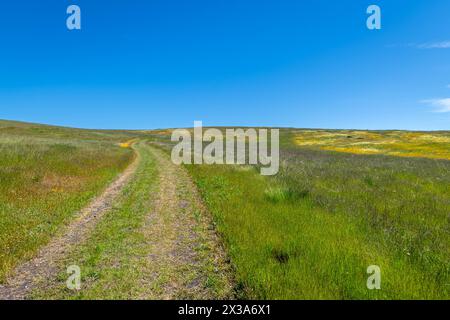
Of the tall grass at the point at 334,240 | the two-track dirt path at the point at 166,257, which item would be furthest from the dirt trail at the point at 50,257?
the tall grass at the point at 334,240

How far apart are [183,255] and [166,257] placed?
386 mm

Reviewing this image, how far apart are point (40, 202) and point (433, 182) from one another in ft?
61.6

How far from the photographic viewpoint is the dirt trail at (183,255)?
16.9ft

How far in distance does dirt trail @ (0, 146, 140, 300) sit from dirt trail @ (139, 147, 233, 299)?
1865mm

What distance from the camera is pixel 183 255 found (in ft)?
21.7

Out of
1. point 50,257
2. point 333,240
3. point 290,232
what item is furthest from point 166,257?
point 333,240

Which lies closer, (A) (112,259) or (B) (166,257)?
(A) (112,259)

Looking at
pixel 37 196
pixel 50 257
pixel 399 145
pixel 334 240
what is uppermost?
Result: pixel 399 145

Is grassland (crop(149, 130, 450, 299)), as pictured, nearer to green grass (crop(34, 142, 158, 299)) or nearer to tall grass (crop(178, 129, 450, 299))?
tall grass (crop(178, 129, 450, 299))

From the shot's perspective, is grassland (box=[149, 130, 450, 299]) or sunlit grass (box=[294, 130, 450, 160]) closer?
grassland (box=[149, 130, 450, 299])

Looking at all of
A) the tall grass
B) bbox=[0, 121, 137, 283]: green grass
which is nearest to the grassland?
the tall grass

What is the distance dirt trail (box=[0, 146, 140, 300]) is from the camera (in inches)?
212

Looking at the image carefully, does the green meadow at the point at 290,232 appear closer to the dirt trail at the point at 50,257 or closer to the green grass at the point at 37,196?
the green grass at the point at 37,196

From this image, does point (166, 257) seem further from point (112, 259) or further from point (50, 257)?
point (50, 257)
